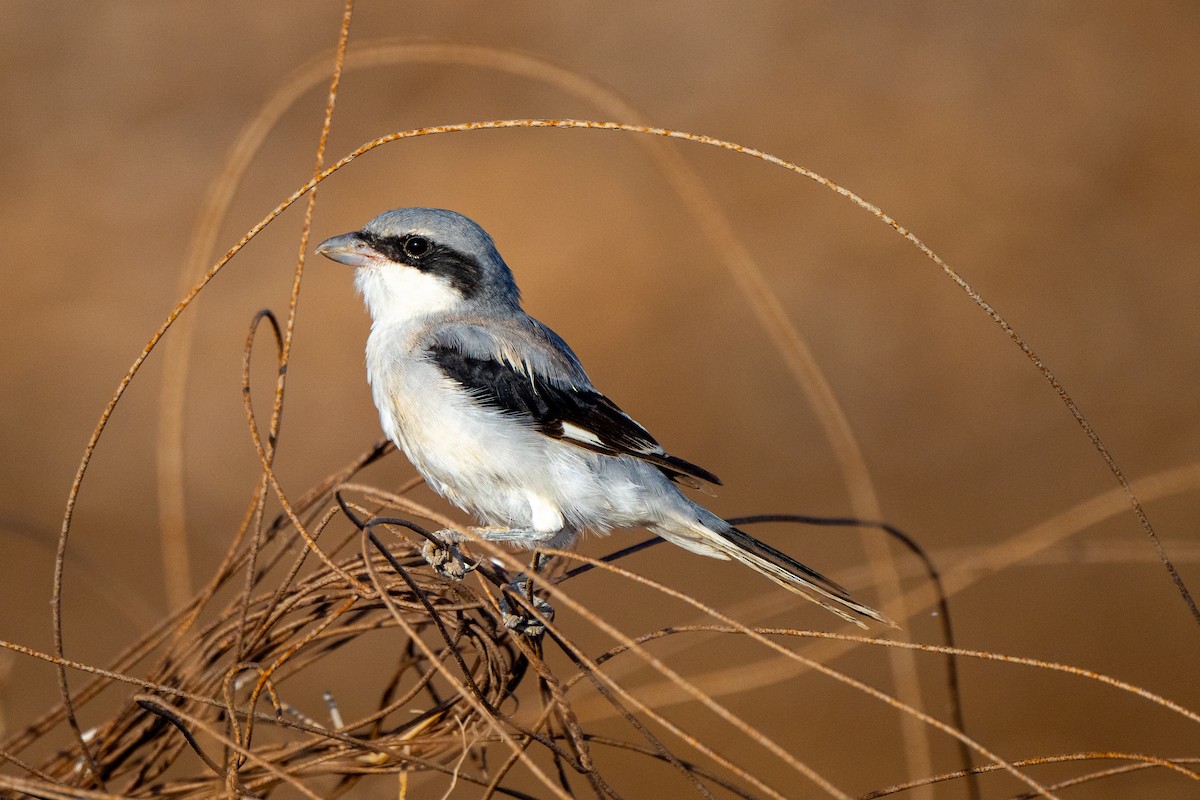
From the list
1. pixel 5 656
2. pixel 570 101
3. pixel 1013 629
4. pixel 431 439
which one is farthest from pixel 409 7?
pixel 431 439

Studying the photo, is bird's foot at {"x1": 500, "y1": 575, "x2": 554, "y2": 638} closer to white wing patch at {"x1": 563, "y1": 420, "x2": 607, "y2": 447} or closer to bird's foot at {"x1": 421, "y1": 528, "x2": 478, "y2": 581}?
bird's foot at {"x1": 421, "y1": 528, "x2": 478, "y2": 581}

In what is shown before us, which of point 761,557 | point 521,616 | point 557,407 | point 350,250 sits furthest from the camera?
point 350,250

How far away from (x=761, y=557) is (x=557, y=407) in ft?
2.42

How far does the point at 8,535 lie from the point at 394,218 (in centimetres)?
616

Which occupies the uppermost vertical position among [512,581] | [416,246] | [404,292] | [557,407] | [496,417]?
[416,246]

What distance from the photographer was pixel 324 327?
9453 millimetres

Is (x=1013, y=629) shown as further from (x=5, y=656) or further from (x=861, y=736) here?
(x=5, y=656)

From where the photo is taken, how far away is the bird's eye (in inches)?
135

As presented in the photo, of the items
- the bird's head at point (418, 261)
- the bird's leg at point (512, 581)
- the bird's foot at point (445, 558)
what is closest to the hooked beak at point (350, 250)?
the bird's head at point (418, 261)

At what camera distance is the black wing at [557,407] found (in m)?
3.15

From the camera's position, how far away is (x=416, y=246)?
3436 mm

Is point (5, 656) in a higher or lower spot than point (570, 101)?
lower

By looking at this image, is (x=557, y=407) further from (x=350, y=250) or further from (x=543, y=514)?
(x=350, y=250)

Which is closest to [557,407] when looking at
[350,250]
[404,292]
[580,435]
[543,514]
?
[580,435]
